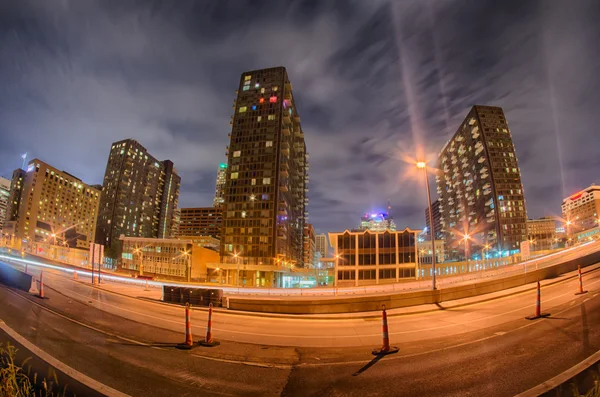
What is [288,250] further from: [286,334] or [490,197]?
[490,197]

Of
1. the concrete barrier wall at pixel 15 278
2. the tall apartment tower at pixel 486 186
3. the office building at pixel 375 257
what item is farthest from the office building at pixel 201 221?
the concrete barrier wall at pixel 15 278

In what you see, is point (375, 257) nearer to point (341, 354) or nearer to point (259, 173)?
point (259, 173)

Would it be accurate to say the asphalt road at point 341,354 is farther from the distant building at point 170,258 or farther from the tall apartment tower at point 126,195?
the tall apartment tower at point 126,195

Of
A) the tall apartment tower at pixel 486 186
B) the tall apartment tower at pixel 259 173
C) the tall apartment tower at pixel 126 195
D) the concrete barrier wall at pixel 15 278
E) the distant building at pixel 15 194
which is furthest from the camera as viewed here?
the tall apartment tower at pixel 126 195

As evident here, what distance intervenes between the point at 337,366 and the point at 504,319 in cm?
762

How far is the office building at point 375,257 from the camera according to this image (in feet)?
183

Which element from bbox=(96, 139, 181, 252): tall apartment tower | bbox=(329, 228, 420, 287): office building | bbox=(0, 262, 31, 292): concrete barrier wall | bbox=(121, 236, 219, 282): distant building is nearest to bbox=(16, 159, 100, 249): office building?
bbox=(96, 139, 181, 252): tall apartment tower

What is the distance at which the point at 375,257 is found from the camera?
57.2 meters

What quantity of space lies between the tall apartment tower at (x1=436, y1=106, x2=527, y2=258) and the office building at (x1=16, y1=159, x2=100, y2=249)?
198 m

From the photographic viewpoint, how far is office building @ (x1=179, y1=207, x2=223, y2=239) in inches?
7461

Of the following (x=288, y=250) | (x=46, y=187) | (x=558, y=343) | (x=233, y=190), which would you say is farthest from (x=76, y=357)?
(x=46, y=187)

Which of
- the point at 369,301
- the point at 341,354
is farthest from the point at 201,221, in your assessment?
the point at 341,354

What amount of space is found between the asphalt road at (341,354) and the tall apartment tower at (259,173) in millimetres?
73476

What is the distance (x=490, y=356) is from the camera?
6.48 m
